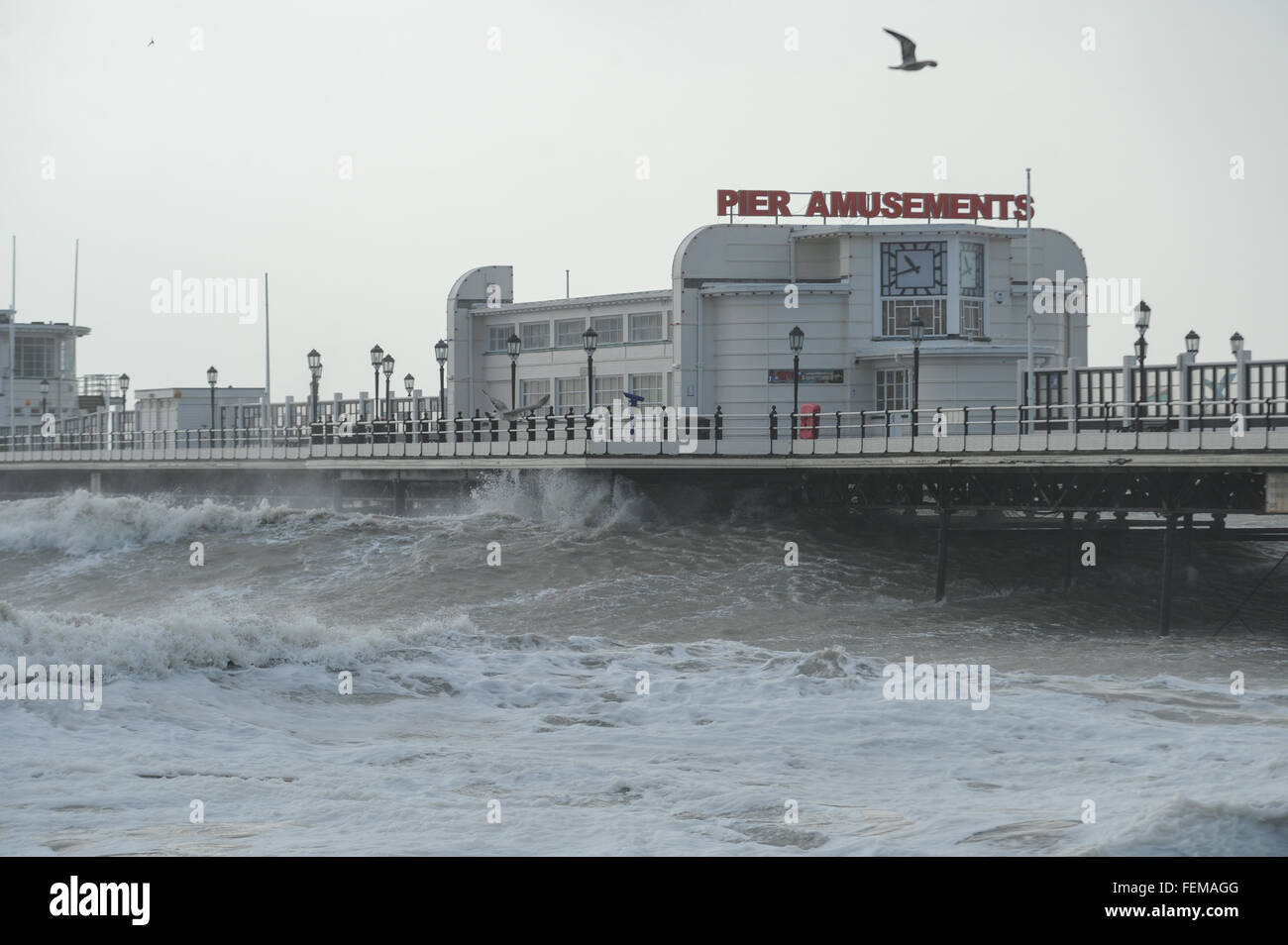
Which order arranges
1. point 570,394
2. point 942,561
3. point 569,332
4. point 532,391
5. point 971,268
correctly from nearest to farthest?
point 942,561 → point 971,268 → point 569,332 → point 570,394 → point 532,391

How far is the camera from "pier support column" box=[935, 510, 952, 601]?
30.7 meters

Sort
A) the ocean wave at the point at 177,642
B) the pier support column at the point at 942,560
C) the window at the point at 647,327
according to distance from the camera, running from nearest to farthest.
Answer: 1. the ocean wave at the point at 177,642
2. the pier support column at the point at 942,560
3. the window at the point at 647,327

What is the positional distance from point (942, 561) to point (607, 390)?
70.1 ft

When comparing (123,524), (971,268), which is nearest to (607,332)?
(971,268)

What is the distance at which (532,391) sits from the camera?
54.1 metres

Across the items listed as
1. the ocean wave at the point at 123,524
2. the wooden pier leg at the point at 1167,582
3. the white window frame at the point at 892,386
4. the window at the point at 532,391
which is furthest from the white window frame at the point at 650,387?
the wooden pier leg at the point at 1167,582

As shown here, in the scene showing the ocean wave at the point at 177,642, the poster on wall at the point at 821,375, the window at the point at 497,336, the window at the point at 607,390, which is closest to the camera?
the ocean wave at the point at 177,642

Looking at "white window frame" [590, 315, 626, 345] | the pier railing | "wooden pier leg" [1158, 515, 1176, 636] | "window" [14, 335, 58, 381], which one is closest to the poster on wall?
the pier railing

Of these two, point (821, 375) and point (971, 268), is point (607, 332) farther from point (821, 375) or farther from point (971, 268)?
point (971, 268)

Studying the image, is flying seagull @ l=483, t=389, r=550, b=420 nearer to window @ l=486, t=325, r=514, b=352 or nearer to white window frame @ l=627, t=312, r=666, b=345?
window @ l=486, t=325, r=514, b=352

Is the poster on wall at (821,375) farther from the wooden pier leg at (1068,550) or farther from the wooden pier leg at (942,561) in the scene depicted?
the wooden pier leg at (942,561)

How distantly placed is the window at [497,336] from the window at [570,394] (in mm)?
3249

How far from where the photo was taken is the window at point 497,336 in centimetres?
5525
